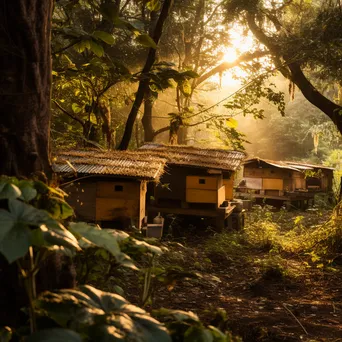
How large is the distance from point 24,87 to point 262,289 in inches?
217

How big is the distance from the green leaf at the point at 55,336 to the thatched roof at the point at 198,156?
10324 millimetres

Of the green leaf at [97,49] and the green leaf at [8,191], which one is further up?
the green leaf at [97,49]

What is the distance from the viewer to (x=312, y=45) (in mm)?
14273

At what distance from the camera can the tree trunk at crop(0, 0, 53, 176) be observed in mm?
2518

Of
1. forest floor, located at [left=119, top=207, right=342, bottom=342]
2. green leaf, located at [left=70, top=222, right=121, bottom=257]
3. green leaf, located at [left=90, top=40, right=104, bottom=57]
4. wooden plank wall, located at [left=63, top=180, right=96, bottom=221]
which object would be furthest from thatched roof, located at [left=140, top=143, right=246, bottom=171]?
green leaf, located at [left=70, top=222, right=121, bottom=257]

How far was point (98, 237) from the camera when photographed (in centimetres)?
165

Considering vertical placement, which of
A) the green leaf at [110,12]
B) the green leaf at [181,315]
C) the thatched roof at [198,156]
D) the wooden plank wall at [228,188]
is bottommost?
the green leaf at [181,315]

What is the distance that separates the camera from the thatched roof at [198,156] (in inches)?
468

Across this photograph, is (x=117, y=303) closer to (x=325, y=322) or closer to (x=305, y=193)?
(x=325, y=322)

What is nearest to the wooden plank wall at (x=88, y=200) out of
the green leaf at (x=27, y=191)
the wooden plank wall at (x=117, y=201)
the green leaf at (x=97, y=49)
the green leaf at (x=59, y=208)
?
the wooden plank wall at (x=117, y=201)

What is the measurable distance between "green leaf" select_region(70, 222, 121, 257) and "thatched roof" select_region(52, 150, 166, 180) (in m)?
6.37

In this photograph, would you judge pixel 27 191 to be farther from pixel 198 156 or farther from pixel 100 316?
pixel 198 156

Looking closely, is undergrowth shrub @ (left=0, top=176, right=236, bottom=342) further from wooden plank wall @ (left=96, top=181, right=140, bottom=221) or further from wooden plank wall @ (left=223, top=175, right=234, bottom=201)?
wooden plank wall @ (left=223, top=175, right=234, bottom=201)

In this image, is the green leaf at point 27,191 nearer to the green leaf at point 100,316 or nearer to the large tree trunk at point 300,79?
the green leaf at point 100,316
